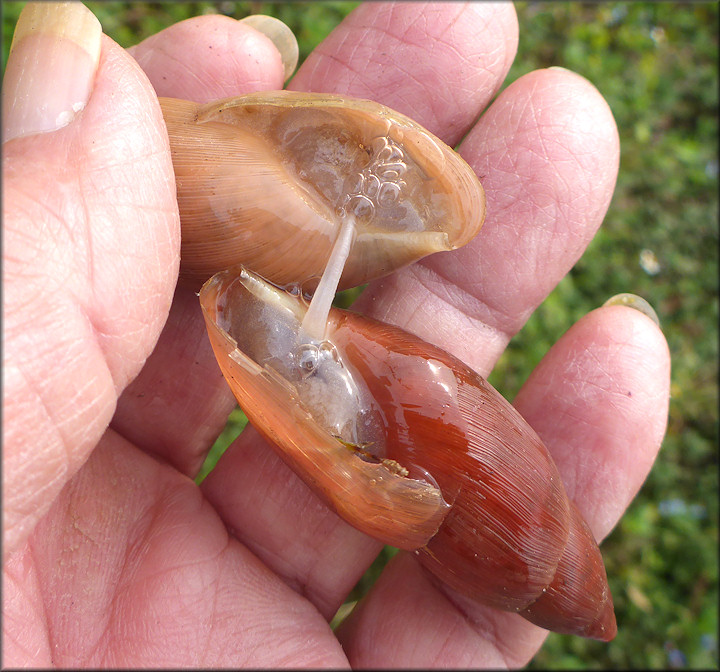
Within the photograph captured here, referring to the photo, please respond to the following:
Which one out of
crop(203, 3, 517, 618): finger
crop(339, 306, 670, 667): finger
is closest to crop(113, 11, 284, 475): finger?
crop(203, 3, 517, 618): finger

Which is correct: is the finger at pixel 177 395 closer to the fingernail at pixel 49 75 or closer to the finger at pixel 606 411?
the fingernail at pixel 49 75

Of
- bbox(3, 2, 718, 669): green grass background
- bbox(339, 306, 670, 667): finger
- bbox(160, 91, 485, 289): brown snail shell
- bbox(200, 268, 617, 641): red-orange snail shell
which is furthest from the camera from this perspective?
bbox(3, 2, 718, 669): green grass background

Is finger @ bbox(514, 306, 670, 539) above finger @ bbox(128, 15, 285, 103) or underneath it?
underneath

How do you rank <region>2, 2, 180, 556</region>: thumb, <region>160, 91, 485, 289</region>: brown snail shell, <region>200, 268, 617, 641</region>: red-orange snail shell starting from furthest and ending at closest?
<region>160, 91, 485, 289</region>: brown snail shell < <region>200, 268, 617, 641</region>: red-orange snail shell < <region>2, 2, 180, 556</region>: thumb

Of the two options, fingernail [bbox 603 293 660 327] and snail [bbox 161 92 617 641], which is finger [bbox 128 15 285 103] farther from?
fingernail [bbox 603 293 660 327]

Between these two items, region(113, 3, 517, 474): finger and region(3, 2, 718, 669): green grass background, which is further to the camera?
region(3, 2, 718, 669): green grass background

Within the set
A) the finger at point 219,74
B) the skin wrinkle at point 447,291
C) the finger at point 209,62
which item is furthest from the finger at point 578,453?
the finger at point 209,62

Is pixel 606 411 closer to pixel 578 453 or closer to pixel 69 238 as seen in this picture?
pixel 578 453
